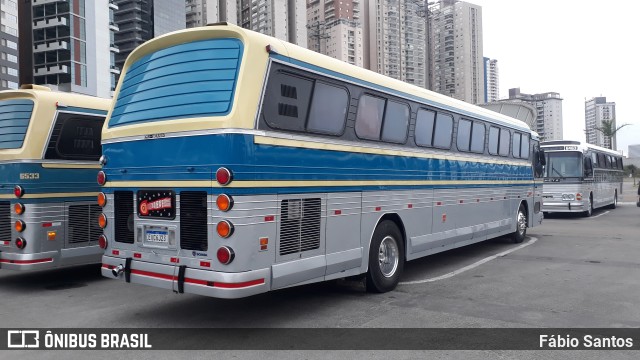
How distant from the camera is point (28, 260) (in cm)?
791

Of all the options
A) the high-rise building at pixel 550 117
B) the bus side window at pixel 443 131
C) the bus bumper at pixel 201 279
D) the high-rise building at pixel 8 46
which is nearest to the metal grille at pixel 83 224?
the bus bumper at pixel 201 279

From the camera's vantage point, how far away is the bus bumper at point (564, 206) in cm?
2002

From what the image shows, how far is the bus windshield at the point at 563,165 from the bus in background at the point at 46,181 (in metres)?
17.5

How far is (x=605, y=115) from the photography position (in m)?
78.4

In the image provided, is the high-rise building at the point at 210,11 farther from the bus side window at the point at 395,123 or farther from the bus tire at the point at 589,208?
the bus side window at the point at 395,123

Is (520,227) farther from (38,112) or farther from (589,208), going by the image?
(38,112)

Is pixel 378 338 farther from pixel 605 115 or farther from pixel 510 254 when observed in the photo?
pixel 605 115


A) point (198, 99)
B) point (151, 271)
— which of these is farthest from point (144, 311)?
point (198, 99)

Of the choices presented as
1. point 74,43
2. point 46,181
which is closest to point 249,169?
point 46,181

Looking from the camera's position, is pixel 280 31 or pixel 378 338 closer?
pixel 378 338

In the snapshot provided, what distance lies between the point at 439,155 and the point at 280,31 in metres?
80.0

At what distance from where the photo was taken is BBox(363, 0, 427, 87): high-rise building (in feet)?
285

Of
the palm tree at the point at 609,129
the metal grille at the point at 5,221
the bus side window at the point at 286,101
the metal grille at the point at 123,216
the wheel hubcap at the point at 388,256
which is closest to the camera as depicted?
the bus side window at the point at 286,101

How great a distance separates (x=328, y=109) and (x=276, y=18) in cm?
8329
